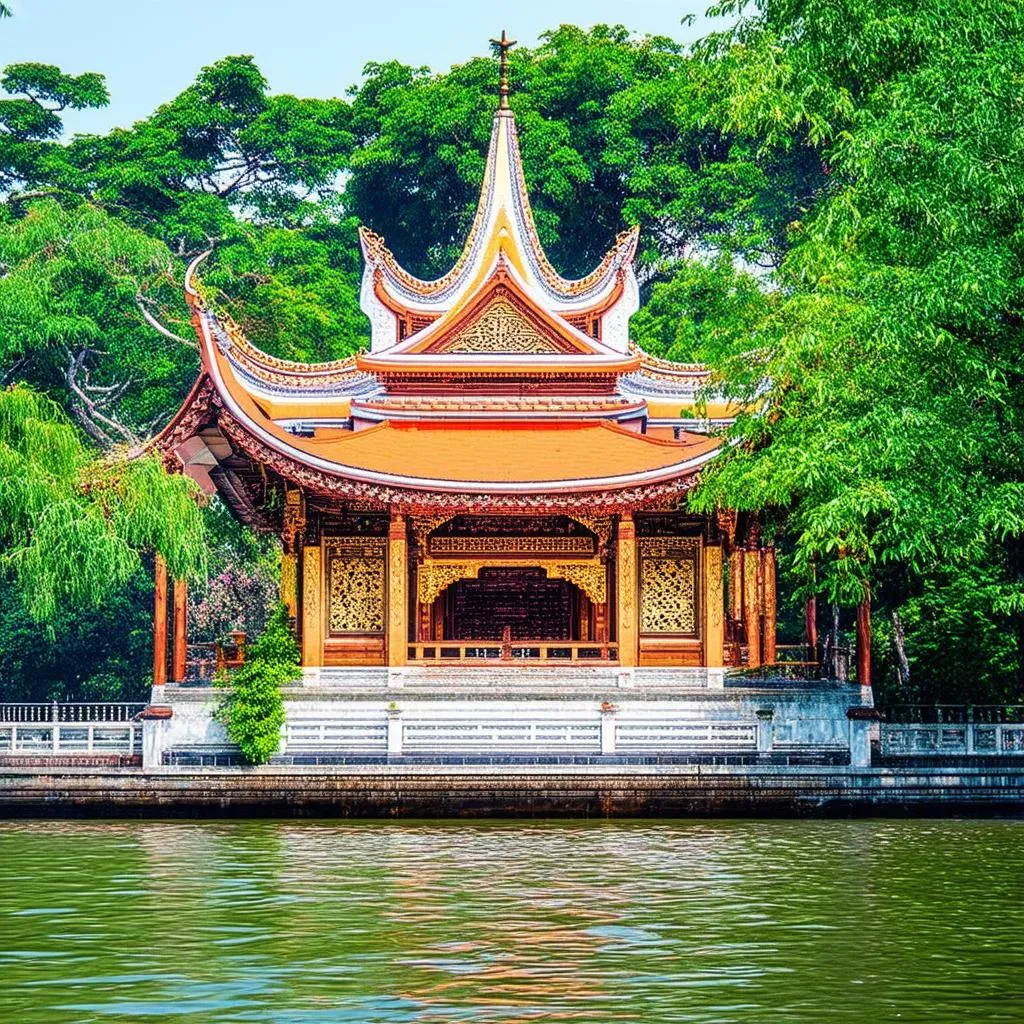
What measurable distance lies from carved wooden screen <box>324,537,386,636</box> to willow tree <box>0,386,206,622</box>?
10.6 ft

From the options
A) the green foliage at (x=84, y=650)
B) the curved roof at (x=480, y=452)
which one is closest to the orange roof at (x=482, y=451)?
the curved roof at (x=480, y=452)

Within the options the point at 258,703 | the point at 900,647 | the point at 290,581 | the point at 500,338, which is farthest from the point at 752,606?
the point at 258,703

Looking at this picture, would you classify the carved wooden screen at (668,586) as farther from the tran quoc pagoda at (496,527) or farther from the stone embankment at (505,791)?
the stone embankment at (505,791)

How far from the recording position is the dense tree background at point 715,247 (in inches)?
674

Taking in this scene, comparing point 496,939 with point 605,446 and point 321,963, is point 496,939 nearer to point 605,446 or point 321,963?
point 321,963

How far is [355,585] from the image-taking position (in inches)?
1049

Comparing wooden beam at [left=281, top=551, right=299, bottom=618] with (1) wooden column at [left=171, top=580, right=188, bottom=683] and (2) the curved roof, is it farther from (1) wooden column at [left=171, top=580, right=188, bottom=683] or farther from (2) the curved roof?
(1) wooden column at [left=171, top=580, right=188, bottom=683]

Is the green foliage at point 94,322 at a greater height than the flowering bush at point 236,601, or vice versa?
the green foliage at point 94,322

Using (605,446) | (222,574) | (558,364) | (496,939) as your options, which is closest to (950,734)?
(605,446)

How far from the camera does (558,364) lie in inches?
1116

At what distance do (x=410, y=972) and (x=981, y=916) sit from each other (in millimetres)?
4305

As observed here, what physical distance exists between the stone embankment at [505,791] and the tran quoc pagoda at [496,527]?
1.24 metres

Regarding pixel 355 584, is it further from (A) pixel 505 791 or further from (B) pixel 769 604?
(A) pixel 505 791

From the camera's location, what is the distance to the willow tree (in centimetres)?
2162
